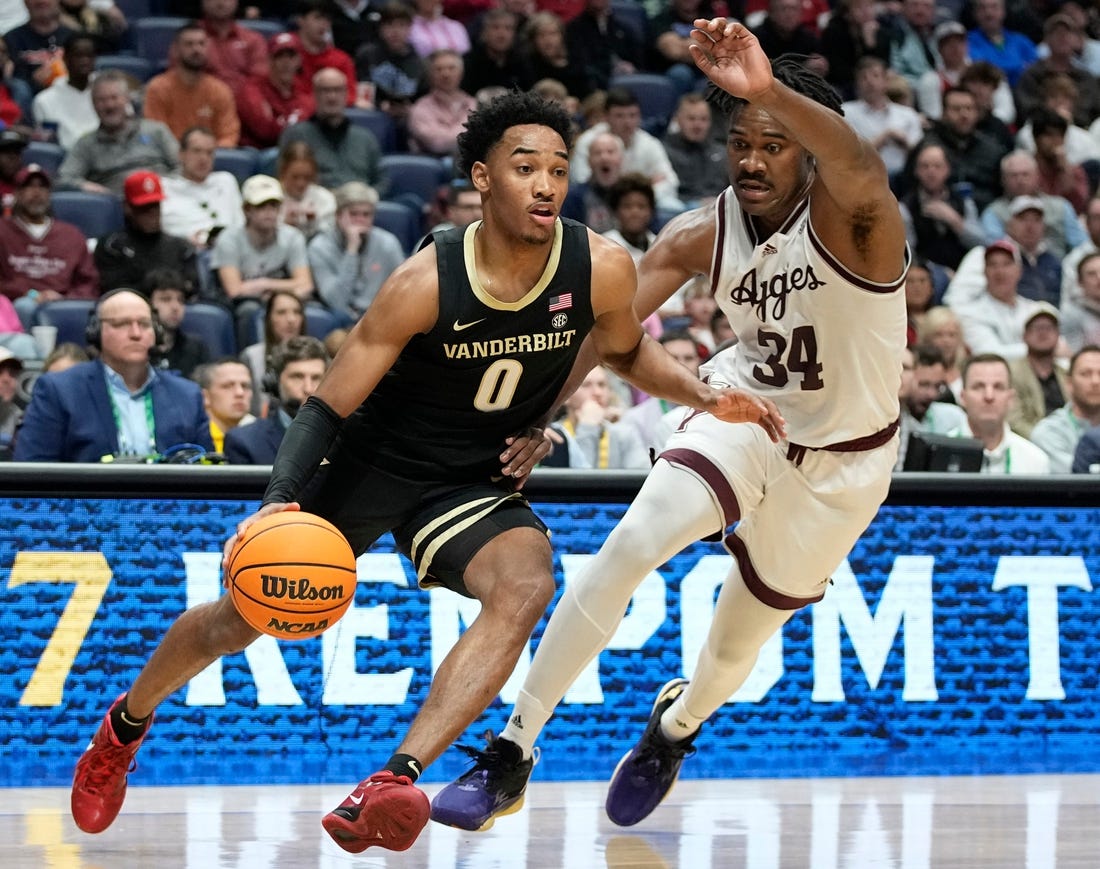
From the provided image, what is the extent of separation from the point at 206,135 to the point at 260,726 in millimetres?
4828

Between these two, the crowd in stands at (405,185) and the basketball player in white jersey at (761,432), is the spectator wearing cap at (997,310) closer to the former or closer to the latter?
the crowd in stands at (405,185)

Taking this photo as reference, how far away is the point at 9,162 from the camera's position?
9742mm

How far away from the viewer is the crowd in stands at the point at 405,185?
7793 mm

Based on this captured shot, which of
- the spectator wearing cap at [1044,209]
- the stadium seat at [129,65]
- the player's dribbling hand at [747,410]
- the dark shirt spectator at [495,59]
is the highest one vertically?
the dark shirt spectator at [495,59]

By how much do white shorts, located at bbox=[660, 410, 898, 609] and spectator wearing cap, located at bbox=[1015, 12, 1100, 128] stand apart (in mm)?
9129

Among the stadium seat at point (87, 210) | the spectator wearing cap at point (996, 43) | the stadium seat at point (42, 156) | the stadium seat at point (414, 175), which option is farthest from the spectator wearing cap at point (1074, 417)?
the spectator wearing cap at point (996, 43)

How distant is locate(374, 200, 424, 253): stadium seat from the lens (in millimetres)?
10211

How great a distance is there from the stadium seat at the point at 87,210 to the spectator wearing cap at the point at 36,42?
1.56 metres

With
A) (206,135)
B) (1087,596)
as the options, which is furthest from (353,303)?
(1087,596)

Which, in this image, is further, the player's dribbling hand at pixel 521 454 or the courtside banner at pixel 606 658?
the courtside banner at pixel 606 658

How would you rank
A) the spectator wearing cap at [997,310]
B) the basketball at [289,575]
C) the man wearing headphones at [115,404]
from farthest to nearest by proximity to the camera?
the spectator wearing cap at [997,310] < the man wearing headphones at [115,404] < the basketball at [289,575]

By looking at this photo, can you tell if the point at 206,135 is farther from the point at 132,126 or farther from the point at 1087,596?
the point at 1087,596

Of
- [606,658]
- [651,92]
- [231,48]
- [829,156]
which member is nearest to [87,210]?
[231,48]

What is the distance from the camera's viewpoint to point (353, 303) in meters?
9.72
